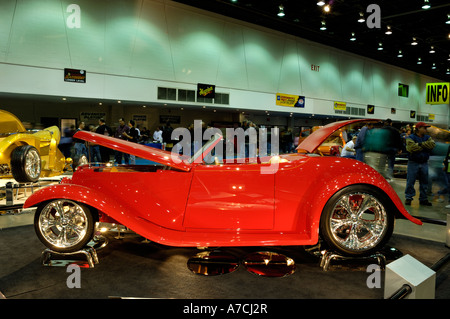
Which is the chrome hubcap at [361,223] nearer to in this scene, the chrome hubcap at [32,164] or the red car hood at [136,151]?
the red car hood at [136,151]

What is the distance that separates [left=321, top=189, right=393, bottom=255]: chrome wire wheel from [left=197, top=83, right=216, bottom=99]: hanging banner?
1292cm

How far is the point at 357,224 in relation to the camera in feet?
10.4

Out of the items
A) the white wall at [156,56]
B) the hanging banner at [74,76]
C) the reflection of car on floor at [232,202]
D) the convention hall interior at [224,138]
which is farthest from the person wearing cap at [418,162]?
the hanging banner at [74,76]

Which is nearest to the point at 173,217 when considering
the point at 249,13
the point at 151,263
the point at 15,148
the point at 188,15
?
the point at 151,263

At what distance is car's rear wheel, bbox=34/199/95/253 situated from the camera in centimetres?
309

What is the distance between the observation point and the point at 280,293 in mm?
2531

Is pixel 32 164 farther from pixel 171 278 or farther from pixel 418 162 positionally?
pixel 418 162

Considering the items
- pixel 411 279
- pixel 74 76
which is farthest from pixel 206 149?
pixel 74 76

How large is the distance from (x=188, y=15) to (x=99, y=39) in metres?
4.66

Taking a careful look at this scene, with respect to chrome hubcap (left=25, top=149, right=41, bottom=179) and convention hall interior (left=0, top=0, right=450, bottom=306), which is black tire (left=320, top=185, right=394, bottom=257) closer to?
convention hall interior (left=0, top=0, right=450, bottom=306)

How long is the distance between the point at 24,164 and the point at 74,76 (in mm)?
7522

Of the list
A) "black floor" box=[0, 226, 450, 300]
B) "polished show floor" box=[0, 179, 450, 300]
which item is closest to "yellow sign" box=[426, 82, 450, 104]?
"polished show floor" box=[0, 179, 450, 300]

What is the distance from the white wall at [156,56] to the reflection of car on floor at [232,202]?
10.6 m

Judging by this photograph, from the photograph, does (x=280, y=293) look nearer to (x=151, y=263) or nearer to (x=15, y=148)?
(x=151, y=263)
